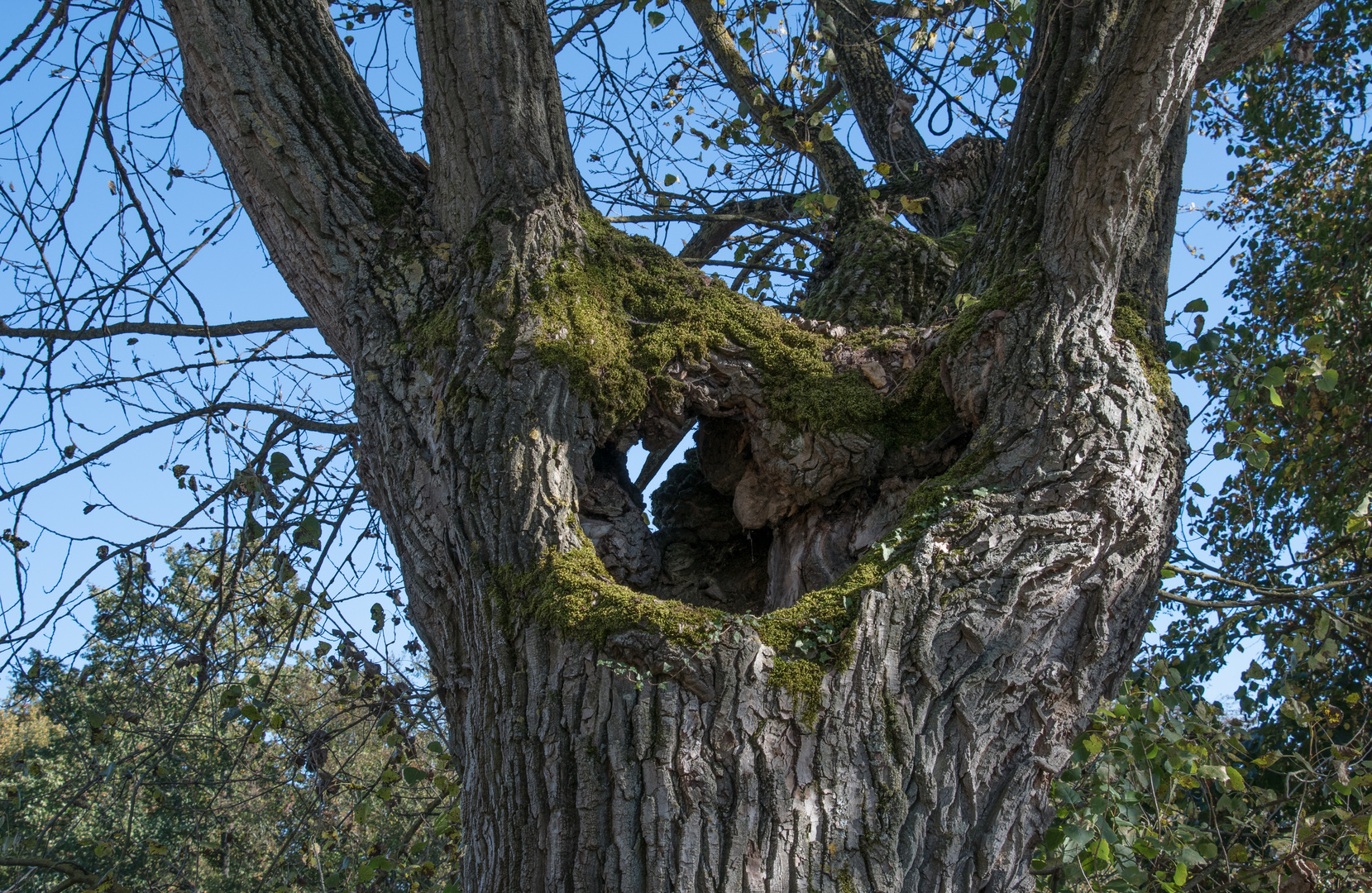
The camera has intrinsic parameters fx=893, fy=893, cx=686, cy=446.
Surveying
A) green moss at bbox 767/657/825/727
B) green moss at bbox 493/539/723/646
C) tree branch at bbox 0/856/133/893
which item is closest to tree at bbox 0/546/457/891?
tree branch at bbox 0/856/133/893

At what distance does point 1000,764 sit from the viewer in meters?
2.06

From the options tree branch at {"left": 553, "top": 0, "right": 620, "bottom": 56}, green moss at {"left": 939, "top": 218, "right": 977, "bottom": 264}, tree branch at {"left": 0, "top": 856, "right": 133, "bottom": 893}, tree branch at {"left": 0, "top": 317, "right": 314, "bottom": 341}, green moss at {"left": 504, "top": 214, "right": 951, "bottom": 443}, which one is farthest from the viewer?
tree branch at {"left": 553, "top": 0, "right": 620, "bottom": 56}

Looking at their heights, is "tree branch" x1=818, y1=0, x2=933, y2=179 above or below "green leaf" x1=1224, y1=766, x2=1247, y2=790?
above

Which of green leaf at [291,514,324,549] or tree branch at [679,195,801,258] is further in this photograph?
tree branch at [679,195,801,258]

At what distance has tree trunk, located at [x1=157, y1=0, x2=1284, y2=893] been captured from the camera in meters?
1.92

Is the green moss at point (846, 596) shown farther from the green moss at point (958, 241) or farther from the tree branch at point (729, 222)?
the tree branch at point (729, 222)

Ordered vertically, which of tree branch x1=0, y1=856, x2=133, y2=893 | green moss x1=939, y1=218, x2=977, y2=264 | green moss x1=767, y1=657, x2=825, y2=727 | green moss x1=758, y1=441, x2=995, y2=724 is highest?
green moss x1=939, y1=218, x2=977, y2=264

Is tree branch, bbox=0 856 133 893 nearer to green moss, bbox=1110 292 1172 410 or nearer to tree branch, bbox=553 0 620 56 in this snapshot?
green moss, bbox=1110 292 1172 410

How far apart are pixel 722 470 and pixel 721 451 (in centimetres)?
7

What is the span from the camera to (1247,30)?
3227mm

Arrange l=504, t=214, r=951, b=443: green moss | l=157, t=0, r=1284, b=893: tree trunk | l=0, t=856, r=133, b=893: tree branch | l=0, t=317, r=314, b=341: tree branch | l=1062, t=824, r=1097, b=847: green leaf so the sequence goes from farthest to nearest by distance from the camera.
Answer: l=0, t=317, r=314, b=341: tree branch, l=0, t=856, r=133, b=893: tree branch, l=504, t=214, r=951, b=443: green moss, l=1062, t=824, r=1097, b=847: green leaf, l=157, t=0, r=1284, b=893: tree trunk

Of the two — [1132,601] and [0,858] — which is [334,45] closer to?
[0,858]

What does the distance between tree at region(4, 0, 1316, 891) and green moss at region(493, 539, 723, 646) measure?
0.01m

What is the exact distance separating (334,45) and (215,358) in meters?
1.41
